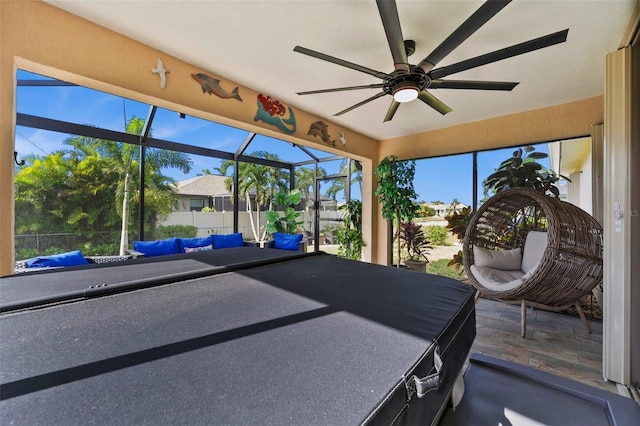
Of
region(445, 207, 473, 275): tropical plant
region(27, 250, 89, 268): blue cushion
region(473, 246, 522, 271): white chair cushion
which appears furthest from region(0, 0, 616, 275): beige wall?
region(473, 246, 522, 271): white chair cushion

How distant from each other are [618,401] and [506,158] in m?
3.03

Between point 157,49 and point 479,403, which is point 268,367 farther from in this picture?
point 157,49

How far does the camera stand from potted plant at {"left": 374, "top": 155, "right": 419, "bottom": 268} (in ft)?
15.0

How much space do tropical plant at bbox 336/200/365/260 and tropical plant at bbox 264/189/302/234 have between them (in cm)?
95

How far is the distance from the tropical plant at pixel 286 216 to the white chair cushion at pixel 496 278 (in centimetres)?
335

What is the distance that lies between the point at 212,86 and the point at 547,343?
425 centimetres

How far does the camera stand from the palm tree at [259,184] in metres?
5.57

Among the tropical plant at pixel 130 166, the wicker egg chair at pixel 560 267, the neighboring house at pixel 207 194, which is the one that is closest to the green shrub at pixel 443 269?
the wicker egg chair at pixel 560 267

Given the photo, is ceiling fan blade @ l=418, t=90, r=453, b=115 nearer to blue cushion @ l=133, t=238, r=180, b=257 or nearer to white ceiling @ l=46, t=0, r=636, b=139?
white ceiling @ l=46, t=0, r=636, b=139

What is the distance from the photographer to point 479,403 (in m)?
1.72

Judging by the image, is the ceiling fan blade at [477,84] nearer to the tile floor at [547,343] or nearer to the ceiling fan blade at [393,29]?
the ceiling fan blade at [393,29]

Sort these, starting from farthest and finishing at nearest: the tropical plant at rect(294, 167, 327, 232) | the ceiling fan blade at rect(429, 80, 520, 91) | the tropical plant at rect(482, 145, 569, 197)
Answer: the tropical plant at rect(294, 167, 327, 232) < the tropical plant at rect(482, 145, 569, 197) < the ceiling fan blade at rect(429, 80, 520, 91)

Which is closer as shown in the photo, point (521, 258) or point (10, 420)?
point (10, 420)

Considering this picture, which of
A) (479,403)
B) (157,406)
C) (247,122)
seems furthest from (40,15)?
(479,403)
